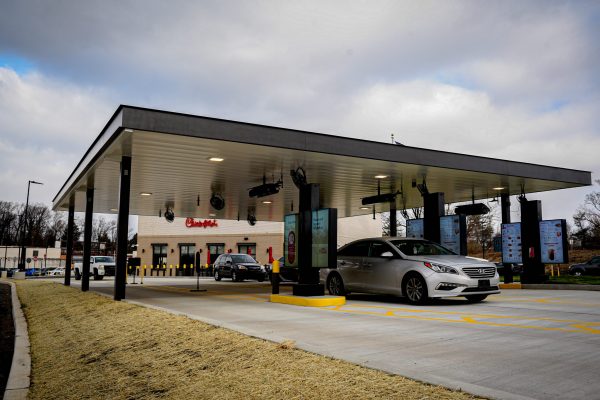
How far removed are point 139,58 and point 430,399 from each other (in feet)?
50.0

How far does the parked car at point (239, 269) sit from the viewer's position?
2712cm

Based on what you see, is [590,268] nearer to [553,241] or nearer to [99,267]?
[553,241]

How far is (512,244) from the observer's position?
18750 millimetres

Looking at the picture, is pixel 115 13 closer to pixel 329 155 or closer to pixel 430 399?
pixel 329 155

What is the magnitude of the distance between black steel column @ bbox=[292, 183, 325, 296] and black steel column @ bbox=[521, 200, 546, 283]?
9212mm

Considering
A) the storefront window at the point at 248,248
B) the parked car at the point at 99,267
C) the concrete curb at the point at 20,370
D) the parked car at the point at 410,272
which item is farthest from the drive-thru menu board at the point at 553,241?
the storefront window at the point at 248,248

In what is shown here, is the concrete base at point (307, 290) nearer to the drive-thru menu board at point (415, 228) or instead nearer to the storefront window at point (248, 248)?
the drive-thru menu board at point (415, 228)

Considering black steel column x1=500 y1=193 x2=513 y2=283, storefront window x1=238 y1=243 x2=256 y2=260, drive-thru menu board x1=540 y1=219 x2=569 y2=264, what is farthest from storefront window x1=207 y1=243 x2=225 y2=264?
drive-thru menu board x1=540 y1=219 x2=569 y2=264

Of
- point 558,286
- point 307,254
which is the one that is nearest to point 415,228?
point 558,286

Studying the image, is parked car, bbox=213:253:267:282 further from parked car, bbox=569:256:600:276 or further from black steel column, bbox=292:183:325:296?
parked car, bbox=569:256:600:276

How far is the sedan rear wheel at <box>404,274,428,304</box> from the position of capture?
1114 centimetres

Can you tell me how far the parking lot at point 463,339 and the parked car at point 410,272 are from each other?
0.44m

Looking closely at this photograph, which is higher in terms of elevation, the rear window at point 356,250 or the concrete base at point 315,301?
the rear window at point 356,250

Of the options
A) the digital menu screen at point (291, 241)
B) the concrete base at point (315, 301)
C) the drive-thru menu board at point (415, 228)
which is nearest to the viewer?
the concrete base at point (315, 301)
